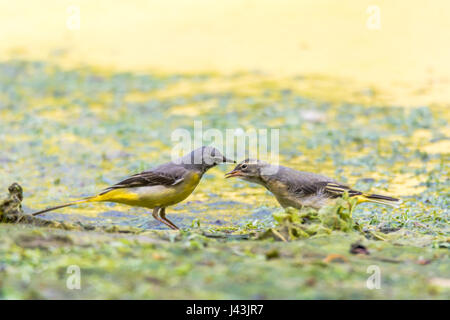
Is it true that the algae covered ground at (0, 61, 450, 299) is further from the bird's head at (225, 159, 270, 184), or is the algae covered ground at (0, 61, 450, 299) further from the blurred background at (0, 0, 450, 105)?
the blurred background at (0, 0, 450, 105)

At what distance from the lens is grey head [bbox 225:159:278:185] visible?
686 cm

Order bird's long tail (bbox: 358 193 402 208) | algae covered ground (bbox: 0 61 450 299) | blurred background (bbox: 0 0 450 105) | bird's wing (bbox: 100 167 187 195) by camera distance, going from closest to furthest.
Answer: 1. algae covered ground (bbox: 0 61 450 299)
2. bird's long tail (bbox: 358 193 402 208)
3. bird's wing (bbox: 100 167 187 195)
4. blurred background (bbox: 0 0 450 105)

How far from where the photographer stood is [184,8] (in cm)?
1661

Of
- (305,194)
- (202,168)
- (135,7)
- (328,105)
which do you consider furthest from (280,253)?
(135,7)

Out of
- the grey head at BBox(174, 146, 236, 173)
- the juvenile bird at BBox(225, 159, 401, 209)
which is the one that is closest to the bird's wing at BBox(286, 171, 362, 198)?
the juvenile bird at BBox(225, 159, 401, 209)

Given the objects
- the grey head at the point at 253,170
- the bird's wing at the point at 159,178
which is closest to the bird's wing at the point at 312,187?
the grey head at the point at 253,170

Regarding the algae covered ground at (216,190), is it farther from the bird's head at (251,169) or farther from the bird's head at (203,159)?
the bird's head at (203,159)

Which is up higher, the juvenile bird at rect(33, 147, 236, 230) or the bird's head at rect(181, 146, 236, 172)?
the bird's head at rect(181, 146, 236, 172)

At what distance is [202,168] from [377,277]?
3.14 m

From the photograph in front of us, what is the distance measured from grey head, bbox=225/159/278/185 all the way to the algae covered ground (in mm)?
455

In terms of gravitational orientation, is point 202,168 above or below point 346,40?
below

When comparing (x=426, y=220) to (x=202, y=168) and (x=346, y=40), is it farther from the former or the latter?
(x=346, y=40)

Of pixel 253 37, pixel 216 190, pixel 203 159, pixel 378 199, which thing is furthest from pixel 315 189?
pixel 253 37

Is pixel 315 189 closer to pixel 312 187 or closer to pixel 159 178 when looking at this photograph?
pixel 312 187
